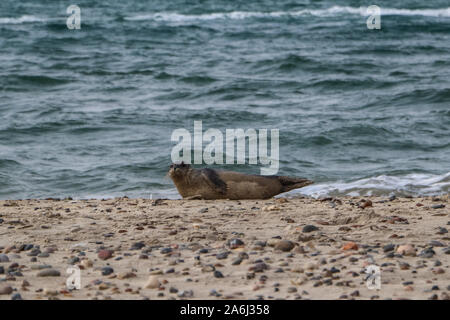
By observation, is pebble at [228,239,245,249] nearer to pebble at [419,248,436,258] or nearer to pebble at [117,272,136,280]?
pebble at [117,272,136,280]

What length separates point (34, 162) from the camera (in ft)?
32.6

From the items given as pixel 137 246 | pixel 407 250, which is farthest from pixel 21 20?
pixel 407 250

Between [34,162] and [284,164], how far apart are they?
3165 millimetres

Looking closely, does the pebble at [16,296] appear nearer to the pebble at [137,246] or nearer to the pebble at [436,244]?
the pebble at [137,246]

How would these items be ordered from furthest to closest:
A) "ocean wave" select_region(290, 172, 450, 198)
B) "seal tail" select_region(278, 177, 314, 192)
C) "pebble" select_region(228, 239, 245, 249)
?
1. "ocean wave" select_region(290, 172, 450, 198)
2. "seal tail" select_region(278, 177, 314, 192)
3. "pebble" select_region(228, 239, 245, 249)

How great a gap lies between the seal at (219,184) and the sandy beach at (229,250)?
32 cm

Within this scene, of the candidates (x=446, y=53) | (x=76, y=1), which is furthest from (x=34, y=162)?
(x=76, y=1)

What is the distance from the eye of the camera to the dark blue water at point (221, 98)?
9.38 metres

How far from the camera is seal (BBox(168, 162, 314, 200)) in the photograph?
7230 mm

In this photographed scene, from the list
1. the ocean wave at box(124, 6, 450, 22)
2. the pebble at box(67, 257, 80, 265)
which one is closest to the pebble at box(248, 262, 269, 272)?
the pebble at box(67, 257, 80, 265)

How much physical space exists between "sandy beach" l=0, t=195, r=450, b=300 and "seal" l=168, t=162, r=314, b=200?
1.04ft

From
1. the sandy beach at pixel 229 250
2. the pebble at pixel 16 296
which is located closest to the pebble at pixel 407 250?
the sandy beach at pixel 229 250

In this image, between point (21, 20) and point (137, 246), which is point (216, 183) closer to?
point (137, 246)
